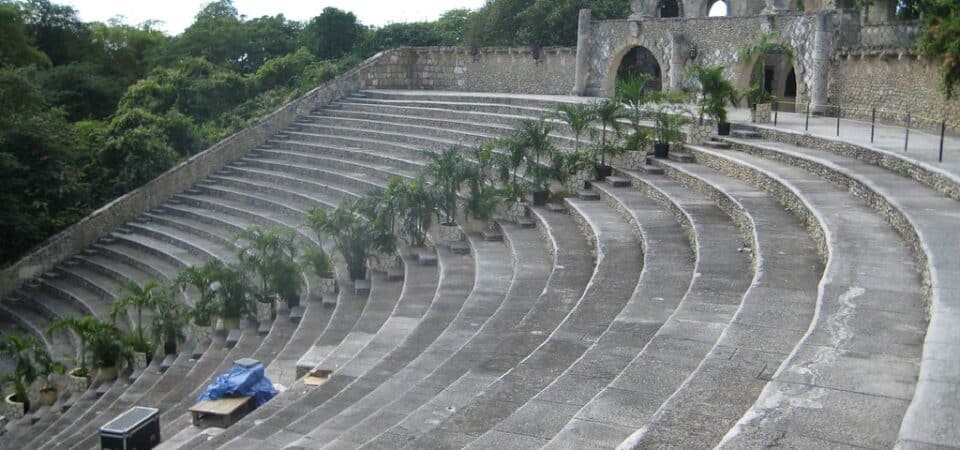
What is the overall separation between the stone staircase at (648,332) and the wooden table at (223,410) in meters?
0.20

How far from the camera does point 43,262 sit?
18.9m

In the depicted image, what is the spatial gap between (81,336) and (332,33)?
71.6ft

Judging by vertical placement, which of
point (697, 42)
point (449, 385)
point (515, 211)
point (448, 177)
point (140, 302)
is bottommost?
point (140, 302)

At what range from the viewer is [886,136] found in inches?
563

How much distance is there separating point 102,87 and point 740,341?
3097 cm

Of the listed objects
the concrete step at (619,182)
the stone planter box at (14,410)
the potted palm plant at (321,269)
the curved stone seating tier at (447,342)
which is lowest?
the stone planter box at (14,410)

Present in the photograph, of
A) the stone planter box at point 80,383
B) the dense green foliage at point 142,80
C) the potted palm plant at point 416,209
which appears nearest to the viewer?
the stone planter box at point 80,383

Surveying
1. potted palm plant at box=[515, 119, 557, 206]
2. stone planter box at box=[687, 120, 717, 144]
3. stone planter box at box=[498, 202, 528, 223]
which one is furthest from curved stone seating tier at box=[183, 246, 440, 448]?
stone planter box at box=[687, 120, 717, 144]

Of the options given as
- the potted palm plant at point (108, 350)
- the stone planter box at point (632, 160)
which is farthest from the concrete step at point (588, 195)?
the potted palm plant at point (108, 350)

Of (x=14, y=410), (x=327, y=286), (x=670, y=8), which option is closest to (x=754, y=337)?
(x=327, y=286)

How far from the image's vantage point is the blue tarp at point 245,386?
8.95 m

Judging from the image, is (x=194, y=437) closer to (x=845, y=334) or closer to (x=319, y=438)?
(x=319, y=438)

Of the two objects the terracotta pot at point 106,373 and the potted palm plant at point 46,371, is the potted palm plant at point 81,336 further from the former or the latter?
the terracotta pot at point 106,373

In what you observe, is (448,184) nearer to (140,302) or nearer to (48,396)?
(140,302)
